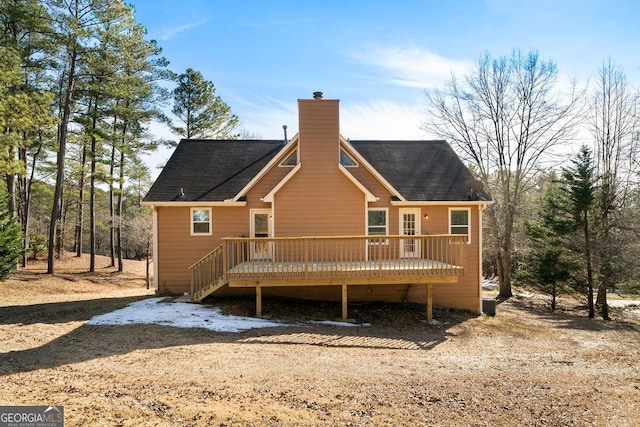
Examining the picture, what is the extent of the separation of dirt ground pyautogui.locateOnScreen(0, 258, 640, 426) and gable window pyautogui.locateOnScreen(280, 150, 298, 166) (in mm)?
5130

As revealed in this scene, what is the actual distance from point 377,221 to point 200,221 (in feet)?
20.5

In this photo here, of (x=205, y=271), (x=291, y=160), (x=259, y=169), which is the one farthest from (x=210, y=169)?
(x=205, y=271)

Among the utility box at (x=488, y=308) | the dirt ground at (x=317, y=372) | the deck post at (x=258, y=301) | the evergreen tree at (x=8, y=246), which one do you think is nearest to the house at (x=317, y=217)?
the utility box at (x=488, y=308)

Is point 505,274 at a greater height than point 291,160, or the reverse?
point 291,160

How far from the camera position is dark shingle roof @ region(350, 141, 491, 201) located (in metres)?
13.3

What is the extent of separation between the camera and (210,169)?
1435cm

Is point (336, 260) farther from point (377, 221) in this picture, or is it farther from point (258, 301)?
point (377, 221)

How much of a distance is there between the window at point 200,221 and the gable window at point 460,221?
8603mm

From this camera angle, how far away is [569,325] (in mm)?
12625

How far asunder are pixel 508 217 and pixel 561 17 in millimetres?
10477

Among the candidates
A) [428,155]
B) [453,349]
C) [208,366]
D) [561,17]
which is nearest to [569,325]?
[453,349]

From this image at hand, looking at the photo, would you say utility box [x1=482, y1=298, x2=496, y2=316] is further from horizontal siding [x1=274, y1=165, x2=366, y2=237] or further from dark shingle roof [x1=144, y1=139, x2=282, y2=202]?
dark shingle roof [x1=144, y1=139, x2=282, y2=202]

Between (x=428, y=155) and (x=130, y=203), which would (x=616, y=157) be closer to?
(x=428, y=155)

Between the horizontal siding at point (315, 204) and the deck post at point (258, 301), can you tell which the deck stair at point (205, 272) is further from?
the horizontal siding at point (315, 204)
